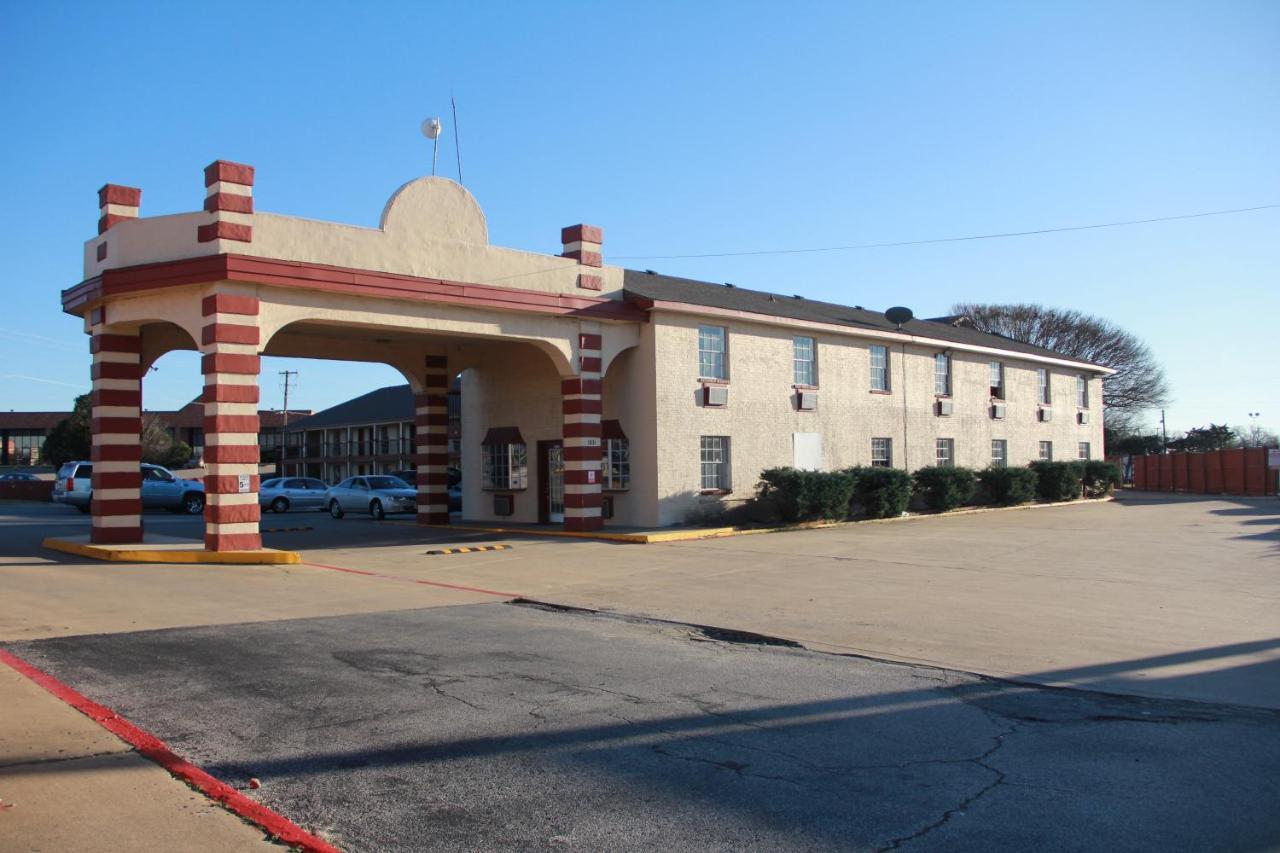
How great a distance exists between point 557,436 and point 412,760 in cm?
1889

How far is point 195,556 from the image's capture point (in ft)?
55.8

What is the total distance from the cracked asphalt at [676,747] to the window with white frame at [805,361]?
57.1 feet

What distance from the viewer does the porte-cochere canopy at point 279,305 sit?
1692 cm

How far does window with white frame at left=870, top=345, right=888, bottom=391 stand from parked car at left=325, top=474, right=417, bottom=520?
14.4m

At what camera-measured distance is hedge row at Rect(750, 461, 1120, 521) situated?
78.4ft

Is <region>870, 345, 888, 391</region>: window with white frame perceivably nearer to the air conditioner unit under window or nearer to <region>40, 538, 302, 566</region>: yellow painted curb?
the air conditioner unit under window

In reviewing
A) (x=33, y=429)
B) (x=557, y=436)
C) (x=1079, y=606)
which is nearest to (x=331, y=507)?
(x=557, y=436)

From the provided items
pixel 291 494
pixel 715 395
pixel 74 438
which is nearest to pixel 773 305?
pixel 715 395

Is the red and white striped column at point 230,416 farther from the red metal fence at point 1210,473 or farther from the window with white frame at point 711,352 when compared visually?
the red metal fence at point 1210,473

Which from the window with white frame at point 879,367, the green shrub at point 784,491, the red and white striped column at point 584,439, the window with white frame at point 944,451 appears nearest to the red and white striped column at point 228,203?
the red and white striped column at point 584,439

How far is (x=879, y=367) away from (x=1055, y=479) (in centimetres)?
999

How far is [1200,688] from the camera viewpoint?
26.9ft

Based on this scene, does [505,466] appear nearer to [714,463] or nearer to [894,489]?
[714,463]

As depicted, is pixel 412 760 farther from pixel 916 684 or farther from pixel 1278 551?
pixel 1278 551
